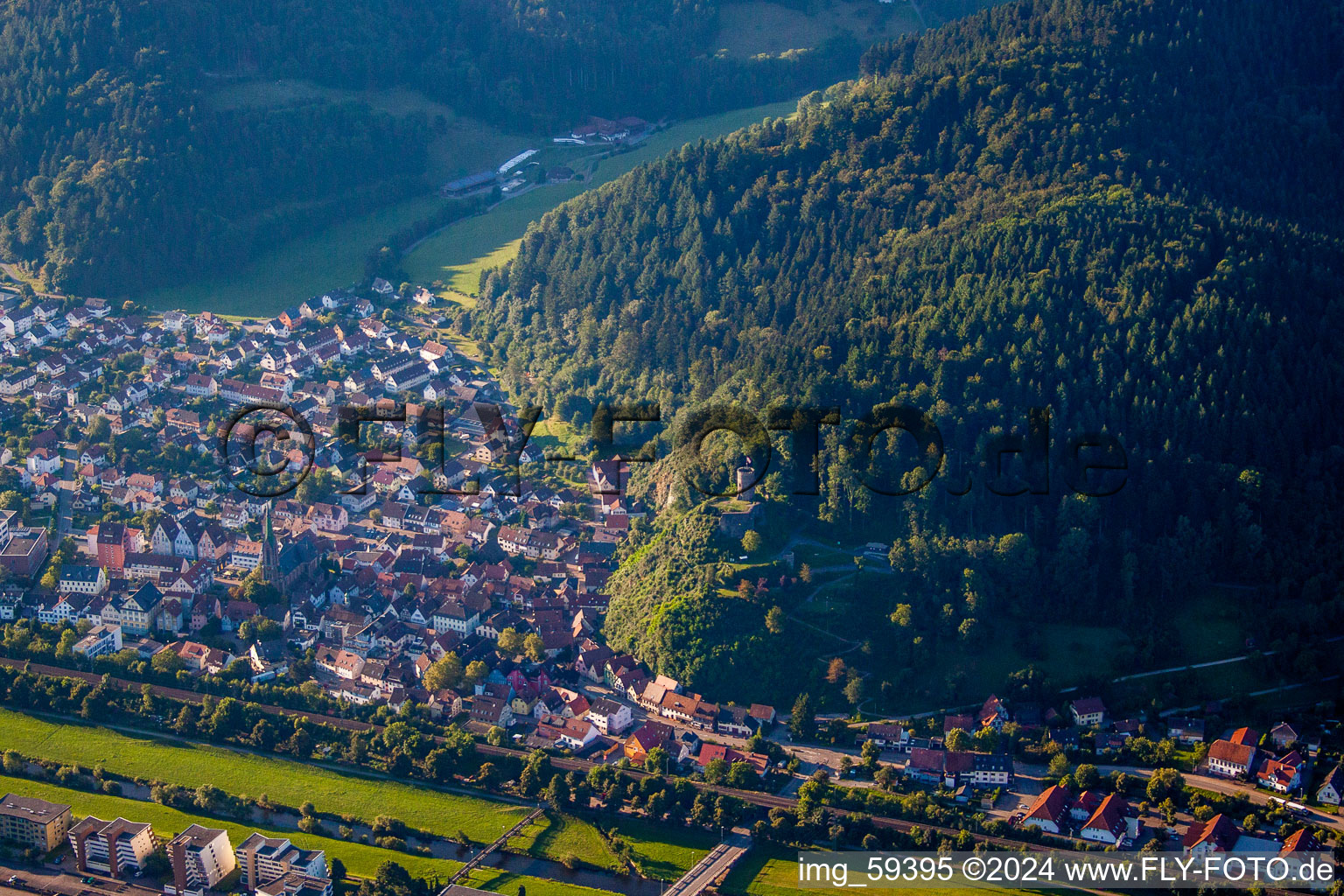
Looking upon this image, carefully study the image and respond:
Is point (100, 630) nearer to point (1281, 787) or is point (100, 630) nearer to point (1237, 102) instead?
point (1281, 787)

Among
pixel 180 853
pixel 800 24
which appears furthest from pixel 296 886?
pixel 800 24

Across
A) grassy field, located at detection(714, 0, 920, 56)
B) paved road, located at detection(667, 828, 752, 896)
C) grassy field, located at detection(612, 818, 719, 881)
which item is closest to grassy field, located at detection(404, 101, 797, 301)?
grassy field, located at detection(714, 0, 920, 56)

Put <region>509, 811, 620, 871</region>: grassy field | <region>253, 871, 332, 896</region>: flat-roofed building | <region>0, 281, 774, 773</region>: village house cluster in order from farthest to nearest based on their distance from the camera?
1. <region>0, 281, 774, 773</region>: village house cluster
2. <region>509, 811, 620, 871</region>: grassy field
3. <region>253, 871, 332, 896</region>: flat-roofed building

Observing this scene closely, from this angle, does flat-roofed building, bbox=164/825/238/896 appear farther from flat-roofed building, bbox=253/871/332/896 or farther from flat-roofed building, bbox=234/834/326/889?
flat-roofed building, bbox=253/871/332/896

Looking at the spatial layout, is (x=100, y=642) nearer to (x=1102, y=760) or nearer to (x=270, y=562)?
(x=270, y=562)

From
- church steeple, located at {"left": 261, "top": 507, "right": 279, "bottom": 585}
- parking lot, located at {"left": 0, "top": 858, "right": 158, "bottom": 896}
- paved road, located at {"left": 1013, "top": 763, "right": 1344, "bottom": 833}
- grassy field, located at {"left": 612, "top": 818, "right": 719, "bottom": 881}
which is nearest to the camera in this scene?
parking lot, located at {"left": 0, "top": 858, "right": 158, "bottom": 896}

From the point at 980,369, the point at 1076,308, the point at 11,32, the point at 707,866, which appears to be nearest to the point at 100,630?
the point at 707,866
